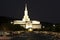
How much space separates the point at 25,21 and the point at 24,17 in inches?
152

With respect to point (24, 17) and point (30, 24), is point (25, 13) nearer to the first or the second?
point (24, 17)

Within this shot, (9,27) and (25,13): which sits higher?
(25,13)

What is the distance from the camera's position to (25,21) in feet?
317

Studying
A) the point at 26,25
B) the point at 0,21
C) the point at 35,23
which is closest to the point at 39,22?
the point at 35,23

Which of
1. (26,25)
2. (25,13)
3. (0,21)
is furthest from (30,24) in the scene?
(0,21)

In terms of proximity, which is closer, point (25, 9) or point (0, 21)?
point (0, 21)

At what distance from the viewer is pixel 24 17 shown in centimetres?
10019

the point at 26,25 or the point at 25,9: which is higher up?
the point at 25,9

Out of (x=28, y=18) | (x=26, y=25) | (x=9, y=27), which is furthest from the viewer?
(x=28, y=18)

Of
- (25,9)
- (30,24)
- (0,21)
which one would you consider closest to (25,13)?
(25,9)

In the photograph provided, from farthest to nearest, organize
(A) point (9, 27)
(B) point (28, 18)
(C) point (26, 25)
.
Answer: (B) point (28, 18) → (C) point (26, 25) → (A) point (9, 27)

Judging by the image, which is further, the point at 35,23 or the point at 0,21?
the point at 35,23

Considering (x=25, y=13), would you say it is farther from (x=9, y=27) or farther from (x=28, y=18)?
(x=9, y=27)

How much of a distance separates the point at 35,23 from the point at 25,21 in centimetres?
370
